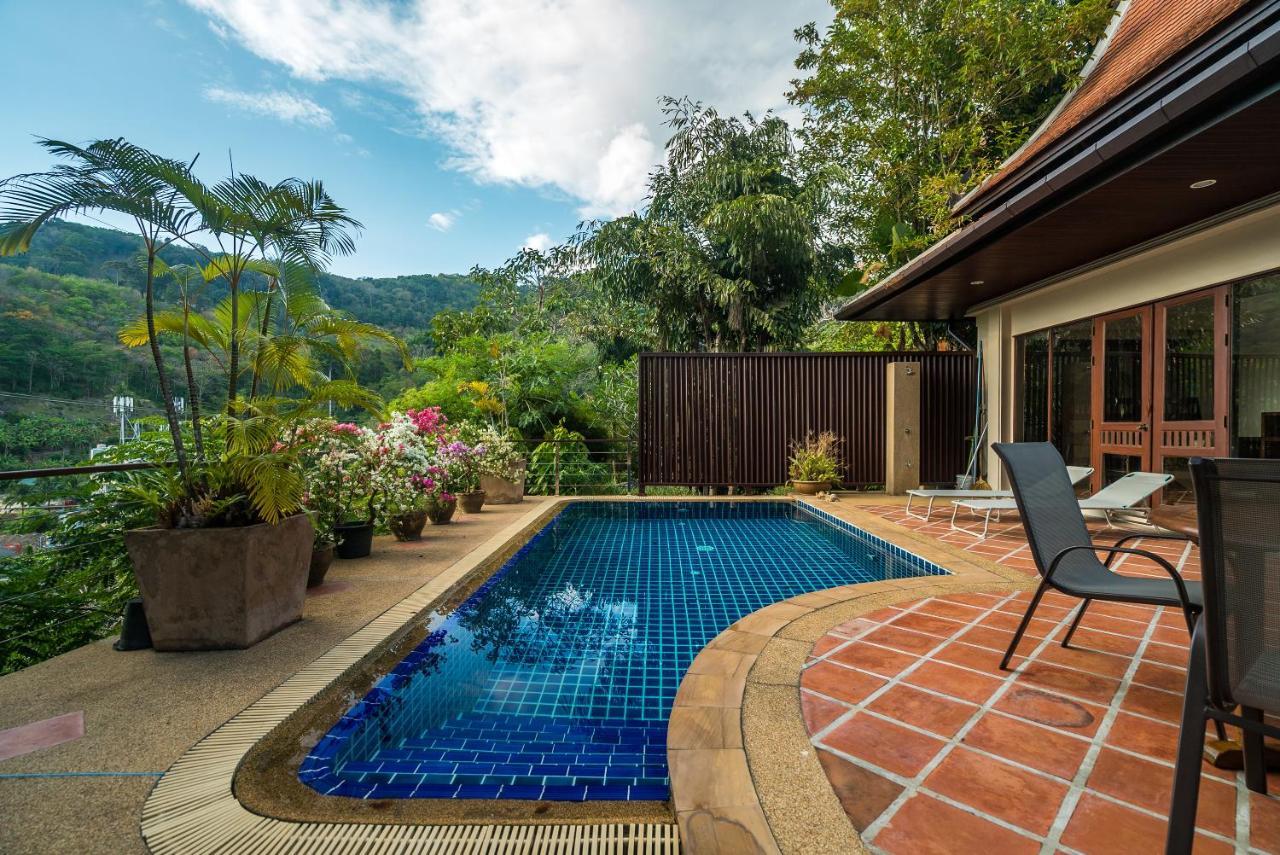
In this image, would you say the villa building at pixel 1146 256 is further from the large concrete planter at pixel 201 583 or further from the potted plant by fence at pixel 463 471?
the potted plant by fence at pixel 463 471

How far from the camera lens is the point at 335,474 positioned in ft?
13.6

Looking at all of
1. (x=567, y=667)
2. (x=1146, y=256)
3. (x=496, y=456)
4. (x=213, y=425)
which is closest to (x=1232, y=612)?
(x=567, y=667)

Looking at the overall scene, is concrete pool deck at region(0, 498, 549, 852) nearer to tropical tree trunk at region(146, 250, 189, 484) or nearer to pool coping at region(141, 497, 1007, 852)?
pool coping at region(141, 497, 1007, 852)

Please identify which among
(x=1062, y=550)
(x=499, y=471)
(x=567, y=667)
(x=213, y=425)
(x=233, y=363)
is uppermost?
(x=233, y=363)

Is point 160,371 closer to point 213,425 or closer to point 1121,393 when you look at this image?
point 213,425

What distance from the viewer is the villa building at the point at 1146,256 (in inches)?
118

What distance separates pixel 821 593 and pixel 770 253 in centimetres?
976

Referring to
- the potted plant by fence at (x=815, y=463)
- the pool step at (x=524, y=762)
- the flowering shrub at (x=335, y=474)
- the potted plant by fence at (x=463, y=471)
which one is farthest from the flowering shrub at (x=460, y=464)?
the potted plant by fence at (x=815, y=463)

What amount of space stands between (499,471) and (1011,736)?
6142 mm

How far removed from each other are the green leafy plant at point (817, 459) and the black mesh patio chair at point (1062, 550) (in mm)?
5103

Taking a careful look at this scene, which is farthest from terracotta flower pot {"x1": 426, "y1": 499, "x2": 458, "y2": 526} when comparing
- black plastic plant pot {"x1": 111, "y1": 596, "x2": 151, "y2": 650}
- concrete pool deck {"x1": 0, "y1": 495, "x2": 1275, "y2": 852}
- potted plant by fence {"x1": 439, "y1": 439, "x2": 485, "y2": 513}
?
black plastic plant pot {"x1": 111, "y1": 596, "x2": 151, "y2": 650}

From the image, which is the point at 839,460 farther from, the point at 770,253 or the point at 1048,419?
the point at 770,253

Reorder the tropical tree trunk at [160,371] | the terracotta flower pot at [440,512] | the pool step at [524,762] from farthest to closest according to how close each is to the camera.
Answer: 1. the terracotta flower pot at [440,512]
2. the tropical tree trunk at [160,371]
3. the pool step at [524,762]

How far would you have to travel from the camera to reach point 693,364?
8328mm
